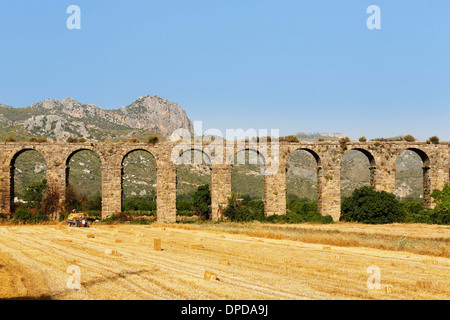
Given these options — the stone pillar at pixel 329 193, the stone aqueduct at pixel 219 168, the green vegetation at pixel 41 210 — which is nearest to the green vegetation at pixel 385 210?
the stone pillar at pixel 329 193

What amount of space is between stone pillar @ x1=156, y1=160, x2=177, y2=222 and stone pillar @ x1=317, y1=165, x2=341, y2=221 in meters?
12.8

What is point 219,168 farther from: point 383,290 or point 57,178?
point 383,290

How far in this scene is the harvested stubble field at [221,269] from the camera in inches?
436

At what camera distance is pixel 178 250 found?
20.1 metres

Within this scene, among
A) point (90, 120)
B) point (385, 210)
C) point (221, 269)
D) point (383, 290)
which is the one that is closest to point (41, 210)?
point (385, 210)

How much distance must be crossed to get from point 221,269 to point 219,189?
26149 mm

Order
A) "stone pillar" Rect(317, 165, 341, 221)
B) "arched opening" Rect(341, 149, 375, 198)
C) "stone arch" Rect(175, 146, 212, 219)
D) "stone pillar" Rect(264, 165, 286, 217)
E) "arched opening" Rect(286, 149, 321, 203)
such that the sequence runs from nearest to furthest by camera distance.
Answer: "stone pillar" Rect(264, 165, 286, 217), "stone pillar" Rect(317, 165, 341, 221), "stone arch" Rect(175, 146, 212, 219), "arched opening" Rect(286, 149, 321, 203), "arched opening" Rect(341, 149, 375, 198)

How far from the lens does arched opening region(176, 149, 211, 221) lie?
47.4 meters

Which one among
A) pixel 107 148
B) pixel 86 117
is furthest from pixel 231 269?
pixel 86 117

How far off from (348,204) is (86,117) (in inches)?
4160

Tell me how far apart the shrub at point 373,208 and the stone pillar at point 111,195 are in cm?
1969

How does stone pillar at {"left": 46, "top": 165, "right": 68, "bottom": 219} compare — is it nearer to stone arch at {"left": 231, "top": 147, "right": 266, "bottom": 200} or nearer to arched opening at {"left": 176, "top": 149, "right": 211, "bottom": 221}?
arched opening at {"left": 176, "top": 149, "right": 211, "bottom": 221}

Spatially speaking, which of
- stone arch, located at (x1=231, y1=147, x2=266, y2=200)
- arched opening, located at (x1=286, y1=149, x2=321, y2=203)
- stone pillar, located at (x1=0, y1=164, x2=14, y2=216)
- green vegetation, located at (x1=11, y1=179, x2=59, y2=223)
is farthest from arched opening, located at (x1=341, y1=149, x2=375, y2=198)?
stone pillar, located at (x1=0, y1=164, x2=14, y2=216)

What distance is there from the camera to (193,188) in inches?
3376
